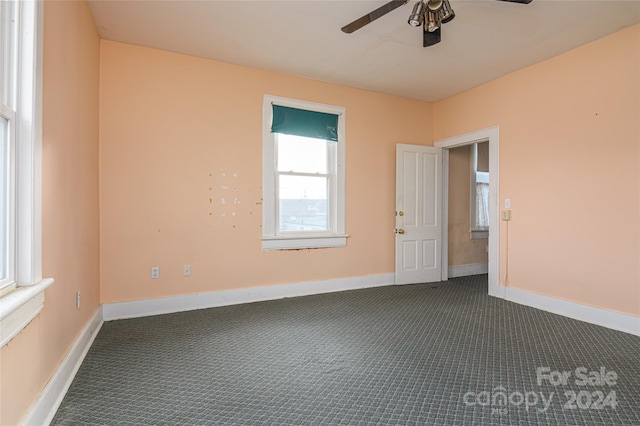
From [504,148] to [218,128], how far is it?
347 cm

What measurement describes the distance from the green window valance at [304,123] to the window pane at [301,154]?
0.33 feet

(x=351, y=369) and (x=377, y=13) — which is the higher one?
(x=377, y=13)

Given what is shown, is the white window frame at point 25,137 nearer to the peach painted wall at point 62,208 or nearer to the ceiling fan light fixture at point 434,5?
the peach painted wall at point 62,208

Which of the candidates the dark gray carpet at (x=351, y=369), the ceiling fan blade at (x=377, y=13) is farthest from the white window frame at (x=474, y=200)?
the ceiling fan blade at (x=377, y=13)

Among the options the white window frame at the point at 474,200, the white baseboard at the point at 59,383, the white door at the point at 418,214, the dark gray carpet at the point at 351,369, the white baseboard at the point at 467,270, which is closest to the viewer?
the white baseboard at the point at 59,383

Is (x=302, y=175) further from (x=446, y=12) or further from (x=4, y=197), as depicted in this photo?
(x=4, y=197)

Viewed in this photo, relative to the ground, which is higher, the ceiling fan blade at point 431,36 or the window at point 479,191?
the ceiling fan blade at point 431,36

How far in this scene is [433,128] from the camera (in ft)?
16.9

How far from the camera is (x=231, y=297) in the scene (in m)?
3.77

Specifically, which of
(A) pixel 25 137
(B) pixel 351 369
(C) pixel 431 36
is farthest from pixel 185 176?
(C) pixel 431 36

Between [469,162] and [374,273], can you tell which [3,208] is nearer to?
[374,273]

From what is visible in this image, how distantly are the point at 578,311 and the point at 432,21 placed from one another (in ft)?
10.2

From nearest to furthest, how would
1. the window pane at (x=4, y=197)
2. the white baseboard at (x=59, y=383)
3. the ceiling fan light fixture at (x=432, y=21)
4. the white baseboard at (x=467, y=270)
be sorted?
the window pane at (x=4, y=197)
the white baseboard at (x=59, y=383)
the ceiling fan light fixture at (x=432, y=21)
the white baseboard at (x=467, y=270)

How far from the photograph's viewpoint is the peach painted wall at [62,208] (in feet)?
4.89
